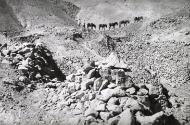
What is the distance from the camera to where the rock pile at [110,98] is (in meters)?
10.7

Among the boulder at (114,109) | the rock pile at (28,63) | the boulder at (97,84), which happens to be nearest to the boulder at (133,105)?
the boulder at (114,109)

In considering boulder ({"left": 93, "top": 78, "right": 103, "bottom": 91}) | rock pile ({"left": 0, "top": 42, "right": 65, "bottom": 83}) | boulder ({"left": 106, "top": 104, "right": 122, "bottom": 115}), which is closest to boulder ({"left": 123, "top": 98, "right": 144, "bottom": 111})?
boulder ({"left": 106, "top": 104, "right": 122, "bottom": 115})

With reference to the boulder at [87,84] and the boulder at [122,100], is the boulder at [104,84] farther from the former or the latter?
the boulder at [122,100]

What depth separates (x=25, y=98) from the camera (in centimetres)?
1405

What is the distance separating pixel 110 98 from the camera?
11867 millimetres

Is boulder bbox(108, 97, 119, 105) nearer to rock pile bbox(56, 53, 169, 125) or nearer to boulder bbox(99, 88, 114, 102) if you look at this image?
rock pile bbox(56, 53, 169, 125)

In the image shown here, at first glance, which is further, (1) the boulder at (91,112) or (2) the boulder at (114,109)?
(1) the boulder at (91,112)

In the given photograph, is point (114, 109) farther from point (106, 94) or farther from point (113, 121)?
point (106, 94)

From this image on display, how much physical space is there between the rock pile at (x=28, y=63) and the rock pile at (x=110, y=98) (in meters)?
2.86

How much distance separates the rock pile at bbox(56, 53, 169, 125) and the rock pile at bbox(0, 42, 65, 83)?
113 inches

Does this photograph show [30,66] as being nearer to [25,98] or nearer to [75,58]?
[25,98]

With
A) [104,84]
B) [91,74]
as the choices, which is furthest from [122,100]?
[91,74]

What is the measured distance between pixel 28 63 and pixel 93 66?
460cm

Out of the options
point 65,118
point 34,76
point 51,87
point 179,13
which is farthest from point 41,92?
point 179,13
